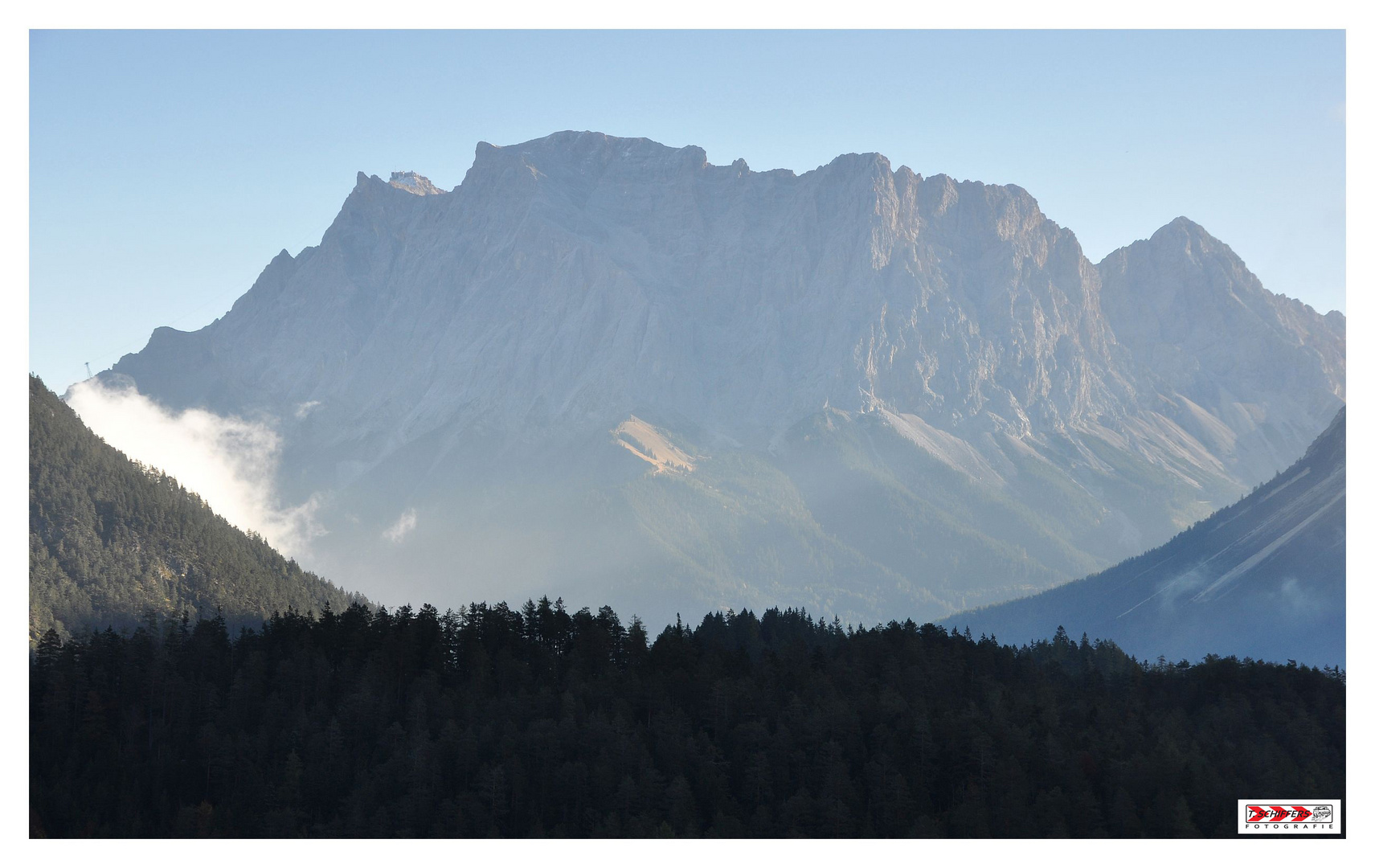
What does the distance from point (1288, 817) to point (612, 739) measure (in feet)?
162

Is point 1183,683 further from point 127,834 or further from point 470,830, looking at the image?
point 127,834

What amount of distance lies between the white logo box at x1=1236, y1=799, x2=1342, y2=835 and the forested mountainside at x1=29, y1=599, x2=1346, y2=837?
130 cm

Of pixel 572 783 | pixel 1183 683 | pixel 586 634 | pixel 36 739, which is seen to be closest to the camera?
pixel 572 783

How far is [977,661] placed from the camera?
130 m

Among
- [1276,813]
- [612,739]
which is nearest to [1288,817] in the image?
[1276,813]

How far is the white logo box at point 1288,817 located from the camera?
289 ft

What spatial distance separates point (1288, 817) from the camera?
3595 inches

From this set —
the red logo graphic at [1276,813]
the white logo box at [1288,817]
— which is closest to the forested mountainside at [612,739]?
the white logo box at [1288,817]

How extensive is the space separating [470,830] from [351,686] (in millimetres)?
25558

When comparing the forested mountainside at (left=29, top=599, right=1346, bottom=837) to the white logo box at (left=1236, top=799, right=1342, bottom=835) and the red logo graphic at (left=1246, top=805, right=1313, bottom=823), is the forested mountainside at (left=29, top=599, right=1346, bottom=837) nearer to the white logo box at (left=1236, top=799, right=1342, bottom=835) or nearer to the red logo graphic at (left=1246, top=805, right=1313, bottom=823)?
the white logo box at (left=1236, top=799, right=1342, bottom=835)

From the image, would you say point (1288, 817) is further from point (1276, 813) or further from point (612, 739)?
point (612, 739)

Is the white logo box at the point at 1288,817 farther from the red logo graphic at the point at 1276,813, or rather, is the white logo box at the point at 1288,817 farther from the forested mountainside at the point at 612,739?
the forested mountainside at the point at 612,739

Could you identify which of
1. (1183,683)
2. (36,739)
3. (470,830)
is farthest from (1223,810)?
(36,739)
